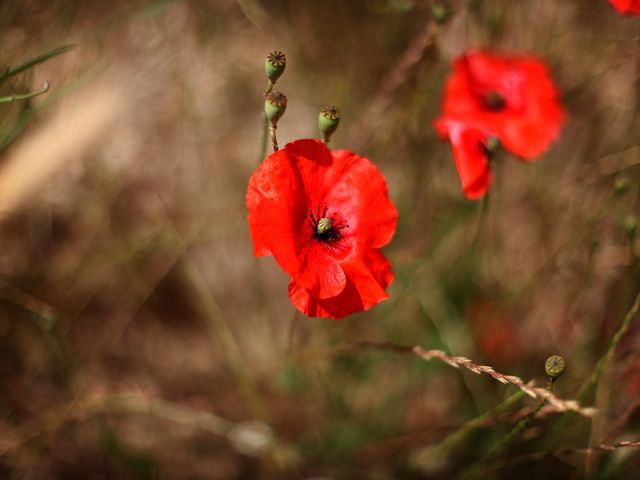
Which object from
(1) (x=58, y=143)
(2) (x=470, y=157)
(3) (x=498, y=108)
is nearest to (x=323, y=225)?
(2) (x=470, y=157)

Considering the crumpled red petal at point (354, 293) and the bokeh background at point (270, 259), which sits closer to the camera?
the crumpled red petal at point (354, 293)

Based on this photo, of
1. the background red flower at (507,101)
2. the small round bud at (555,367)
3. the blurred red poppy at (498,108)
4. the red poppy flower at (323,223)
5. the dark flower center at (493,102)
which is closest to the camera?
the small round bud at (555,367)

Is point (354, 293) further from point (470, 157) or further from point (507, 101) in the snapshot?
point (507, 101)

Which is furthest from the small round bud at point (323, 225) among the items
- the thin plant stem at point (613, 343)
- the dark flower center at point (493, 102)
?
the dark flower center at point (493, 102)

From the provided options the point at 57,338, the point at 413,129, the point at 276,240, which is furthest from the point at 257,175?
the point at 413,129

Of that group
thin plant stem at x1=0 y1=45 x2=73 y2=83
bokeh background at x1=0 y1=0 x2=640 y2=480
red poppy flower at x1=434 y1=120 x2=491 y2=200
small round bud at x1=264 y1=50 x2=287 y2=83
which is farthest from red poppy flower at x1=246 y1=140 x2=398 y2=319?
thin plant stem at x1=0 y1=45 x2=73 y2=83

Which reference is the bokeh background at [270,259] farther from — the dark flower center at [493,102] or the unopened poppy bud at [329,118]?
the unopened poppy bud at [329,118]

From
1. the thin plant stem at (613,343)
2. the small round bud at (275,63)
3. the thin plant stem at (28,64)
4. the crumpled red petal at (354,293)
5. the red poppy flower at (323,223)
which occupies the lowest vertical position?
the thin plant stem at (613,343)
